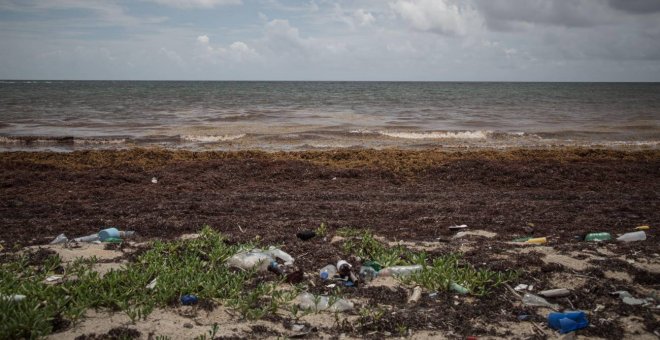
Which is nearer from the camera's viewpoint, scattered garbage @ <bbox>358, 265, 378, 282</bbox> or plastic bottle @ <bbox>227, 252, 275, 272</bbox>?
scattered garbage @ <bbox>358, 265, 378, 282</bbox>

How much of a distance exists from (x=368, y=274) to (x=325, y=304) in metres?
0.69

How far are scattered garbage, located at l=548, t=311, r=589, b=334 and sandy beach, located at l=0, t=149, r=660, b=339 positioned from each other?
0.06m

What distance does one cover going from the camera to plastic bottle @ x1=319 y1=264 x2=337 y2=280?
393cm

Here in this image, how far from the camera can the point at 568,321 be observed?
9.98 ft

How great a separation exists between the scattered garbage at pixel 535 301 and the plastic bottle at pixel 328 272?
1.64 m

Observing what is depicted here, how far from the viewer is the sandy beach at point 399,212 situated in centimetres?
330

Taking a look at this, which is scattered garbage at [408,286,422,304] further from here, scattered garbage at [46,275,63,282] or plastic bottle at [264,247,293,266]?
scattered garbage at [46,275,63,282]

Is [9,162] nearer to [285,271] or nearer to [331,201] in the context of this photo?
[331,201]

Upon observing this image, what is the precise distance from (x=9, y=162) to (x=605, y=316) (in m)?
11.1

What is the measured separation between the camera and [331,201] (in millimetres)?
A: 6961

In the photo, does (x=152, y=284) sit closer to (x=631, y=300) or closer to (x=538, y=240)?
(x=631, y=300)

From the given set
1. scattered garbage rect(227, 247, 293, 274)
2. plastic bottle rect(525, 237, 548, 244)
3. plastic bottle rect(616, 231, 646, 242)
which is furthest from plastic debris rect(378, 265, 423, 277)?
plastic bottle rect(616, 231, 646, 242)

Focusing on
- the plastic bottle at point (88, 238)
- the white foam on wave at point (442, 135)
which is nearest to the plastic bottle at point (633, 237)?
the plastic bottle at point (88, 238)

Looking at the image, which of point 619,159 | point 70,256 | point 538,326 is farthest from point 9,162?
point 619,159
